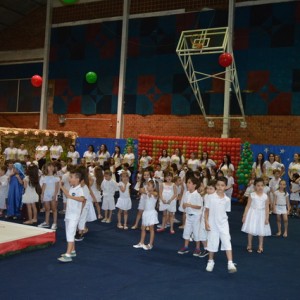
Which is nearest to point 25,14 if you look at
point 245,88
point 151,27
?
point 151,27

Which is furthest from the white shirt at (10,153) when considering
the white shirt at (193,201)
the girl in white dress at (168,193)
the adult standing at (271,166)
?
the white shirt at (193,201)

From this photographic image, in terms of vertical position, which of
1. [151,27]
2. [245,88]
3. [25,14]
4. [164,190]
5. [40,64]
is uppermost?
[25,14]

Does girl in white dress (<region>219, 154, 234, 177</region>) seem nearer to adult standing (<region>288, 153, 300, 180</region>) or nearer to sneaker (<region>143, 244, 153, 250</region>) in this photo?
adult standing (<region>288, 153, 300, 180</region>)

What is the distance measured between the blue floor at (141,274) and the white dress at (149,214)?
45 centimetres

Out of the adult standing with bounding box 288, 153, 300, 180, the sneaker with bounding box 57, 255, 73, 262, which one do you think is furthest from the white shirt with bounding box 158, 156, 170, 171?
the sneaker with bounding box 57, 255, 73, 262

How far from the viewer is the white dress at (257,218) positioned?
21.2ft

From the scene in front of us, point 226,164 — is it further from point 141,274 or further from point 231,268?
point 141,274

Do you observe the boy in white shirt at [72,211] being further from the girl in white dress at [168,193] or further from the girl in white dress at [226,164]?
the girl in white dress at [226,164]

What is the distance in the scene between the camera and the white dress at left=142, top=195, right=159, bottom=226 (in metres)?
6.45

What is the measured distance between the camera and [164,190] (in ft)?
25.7

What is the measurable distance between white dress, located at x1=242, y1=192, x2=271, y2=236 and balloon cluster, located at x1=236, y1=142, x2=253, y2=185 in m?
4.99

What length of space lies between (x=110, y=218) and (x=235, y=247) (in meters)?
2.99

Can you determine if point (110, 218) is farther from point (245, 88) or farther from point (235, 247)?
point (245, 88)

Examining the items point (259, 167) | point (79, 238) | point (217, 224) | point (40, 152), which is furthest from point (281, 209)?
point (40, 152)
